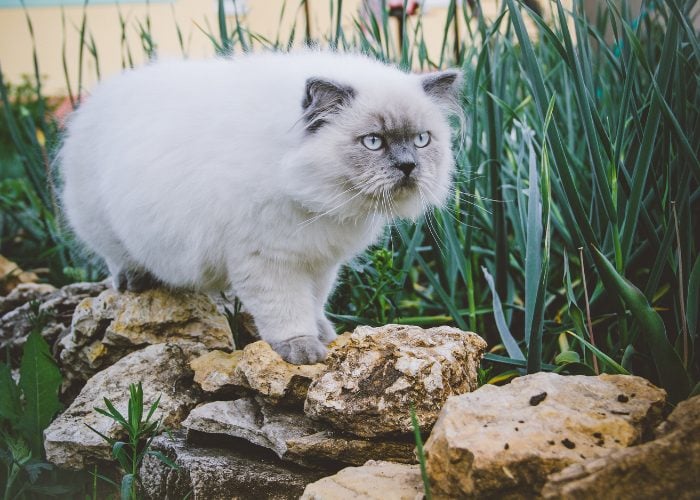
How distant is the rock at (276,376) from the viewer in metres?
1.83

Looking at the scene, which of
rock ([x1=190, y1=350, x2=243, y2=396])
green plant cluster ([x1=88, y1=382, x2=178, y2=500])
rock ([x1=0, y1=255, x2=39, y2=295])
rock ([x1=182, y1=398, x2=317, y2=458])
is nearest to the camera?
green plant cluster ([x1=88, y1=382, x2=178, y2=500])

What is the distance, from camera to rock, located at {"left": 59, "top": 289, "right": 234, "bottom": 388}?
7.75 feet

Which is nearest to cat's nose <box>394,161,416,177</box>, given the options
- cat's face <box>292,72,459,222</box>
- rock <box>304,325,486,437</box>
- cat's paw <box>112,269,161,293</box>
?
cat's face <box>292,72,459,222</box>

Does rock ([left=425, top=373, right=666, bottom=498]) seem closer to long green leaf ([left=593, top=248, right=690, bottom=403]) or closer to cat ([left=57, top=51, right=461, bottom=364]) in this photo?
long green leaf ([left=593, top=248, right=690, bottom=403])

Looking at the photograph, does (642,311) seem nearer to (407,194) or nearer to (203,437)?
(407,194)

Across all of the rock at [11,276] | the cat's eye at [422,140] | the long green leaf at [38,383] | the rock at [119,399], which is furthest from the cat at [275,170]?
the rock at [11,276]

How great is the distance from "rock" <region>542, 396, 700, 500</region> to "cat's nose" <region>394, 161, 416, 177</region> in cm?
101

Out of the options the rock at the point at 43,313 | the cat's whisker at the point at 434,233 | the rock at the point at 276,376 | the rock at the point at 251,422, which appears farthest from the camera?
the rock at the point at 43,313

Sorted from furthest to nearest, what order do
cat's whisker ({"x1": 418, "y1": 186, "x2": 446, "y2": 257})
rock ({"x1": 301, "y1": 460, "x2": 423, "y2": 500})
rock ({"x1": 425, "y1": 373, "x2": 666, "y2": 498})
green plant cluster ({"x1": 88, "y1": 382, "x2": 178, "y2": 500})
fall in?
cat's whisker ({"x1": 418, "y1": 186, "x2": 446, "y2": 257}), green plant cluster ({"x1": 88, "y1": 382, "x2": 178, "y2": 500}), rock ({"x1": 301, "y1": 460, "x2": 423, "y2": 500}), rock ({"x1": 425, "y1": 373, "x2": 666, "y2": 498})

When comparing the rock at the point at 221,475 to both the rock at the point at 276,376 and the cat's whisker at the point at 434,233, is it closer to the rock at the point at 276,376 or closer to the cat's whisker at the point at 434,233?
the rock at the point at 276,376

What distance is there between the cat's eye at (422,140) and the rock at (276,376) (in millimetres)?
677

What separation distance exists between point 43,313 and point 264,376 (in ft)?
4.02

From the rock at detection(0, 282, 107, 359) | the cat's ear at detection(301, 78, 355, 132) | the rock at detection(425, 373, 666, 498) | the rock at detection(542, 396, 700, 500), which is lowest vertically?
the rock at detection(0, 282, 107, 359)

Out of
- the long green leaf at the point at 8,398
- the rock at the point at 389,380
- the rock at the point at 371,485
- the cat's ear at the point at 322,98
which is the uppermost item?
the cat's ear at the point at 322,98
